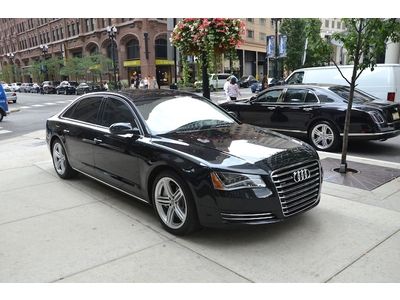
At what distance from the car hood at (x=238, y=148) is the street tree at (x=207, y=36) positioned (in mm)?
3963

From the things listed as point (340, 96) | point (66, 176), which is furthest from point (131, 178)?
point (340, 96)

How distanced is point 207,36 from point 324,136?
337 cm

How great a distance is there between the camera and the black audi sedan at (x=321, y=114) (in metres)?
7.87

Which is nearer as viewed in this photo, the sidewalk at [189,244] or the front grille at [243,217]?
the sidewalk at [189,244]

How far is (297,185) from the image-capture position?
3.97 m

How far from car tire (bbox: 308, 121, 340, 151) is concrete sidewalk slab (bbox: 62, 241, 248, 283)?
5538 mm

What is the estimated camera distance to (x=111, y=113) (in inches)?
206

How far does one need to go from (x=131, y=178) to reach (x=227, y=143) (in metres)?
1.29

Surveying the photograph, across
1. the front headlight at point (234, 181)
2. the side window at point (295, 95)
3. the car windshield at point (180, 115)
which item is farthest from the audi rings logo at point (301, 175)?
the side window at point (295, 95)

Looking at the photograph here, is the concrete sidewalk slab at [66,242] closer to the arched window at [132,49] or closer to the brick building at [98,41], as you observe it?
the brick building at [98,41]

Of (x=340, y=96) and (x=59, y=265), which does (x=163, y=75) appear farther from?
(x=59, y=265)

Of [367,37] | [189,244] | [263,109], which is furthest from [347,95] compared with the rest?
[189,244]

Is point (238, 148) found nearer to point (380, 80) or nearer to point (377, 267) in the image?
point (377, 267)

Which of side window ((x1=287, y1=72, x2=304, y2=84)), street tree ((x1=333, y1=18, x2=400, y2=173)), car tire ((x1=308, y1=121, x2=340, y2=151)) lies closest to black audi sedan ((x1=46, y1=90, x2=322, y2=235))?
street tree ((x1=333, y1=18, x2=400, y2=173))
